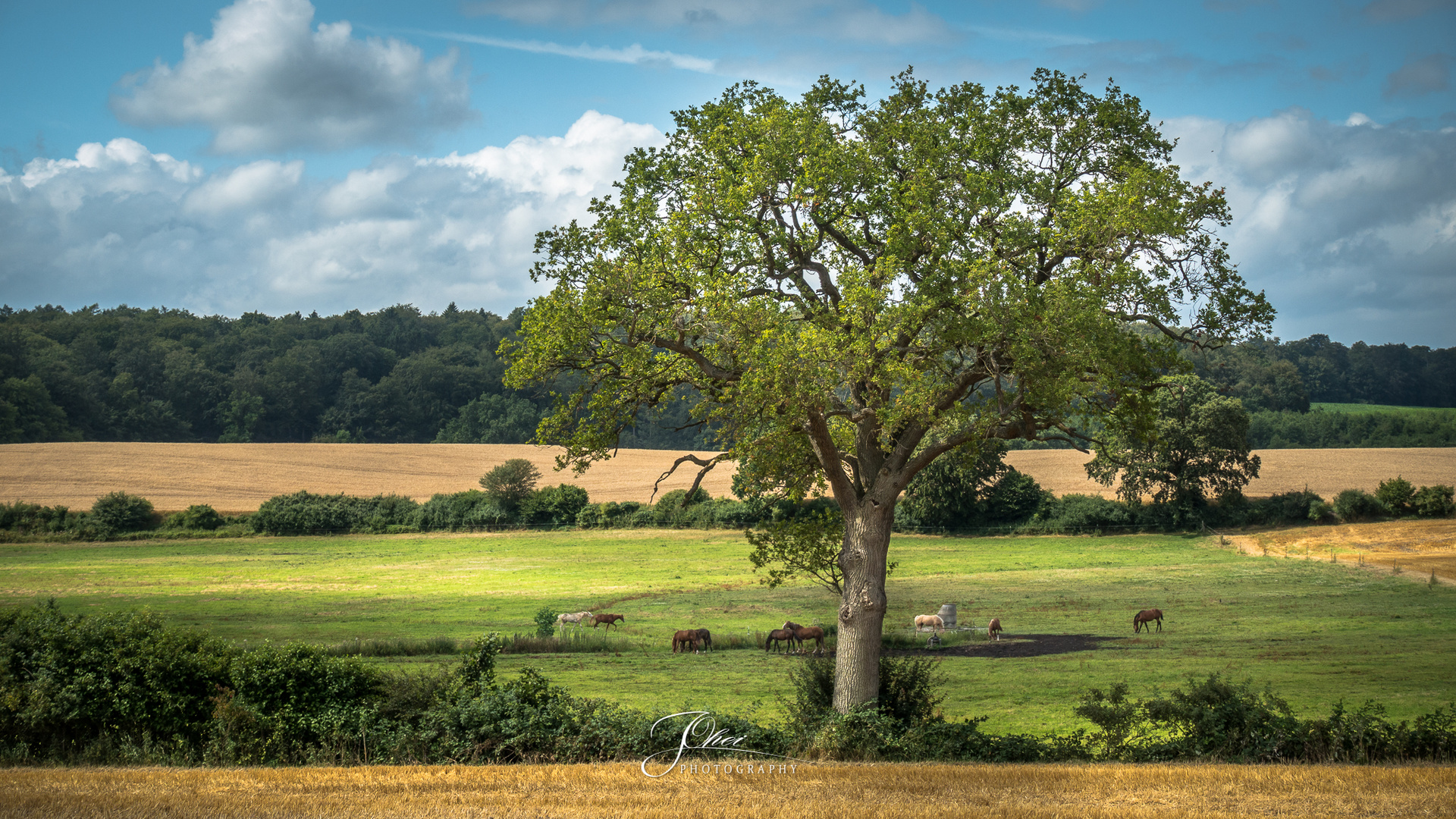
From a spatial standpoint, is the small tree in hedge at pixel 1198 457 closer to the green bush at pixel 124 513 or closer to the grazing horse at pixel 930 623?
the grazing horse at pixel 930 623

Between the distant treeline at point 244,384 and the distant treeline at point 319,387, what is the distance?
0.17 metres

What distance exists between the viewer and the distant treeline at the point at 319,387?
300ft

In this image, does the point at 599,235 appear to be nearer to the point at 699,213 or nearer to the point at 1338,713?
the point at 699,213

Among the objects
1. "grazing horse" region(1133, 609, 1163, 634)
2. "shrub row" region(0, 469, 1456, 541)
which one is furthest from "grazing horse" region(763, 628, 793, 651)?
"shrub row" region(0, 469, 1456, 541)

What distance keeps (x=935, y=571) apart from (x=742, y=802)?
1831 inches

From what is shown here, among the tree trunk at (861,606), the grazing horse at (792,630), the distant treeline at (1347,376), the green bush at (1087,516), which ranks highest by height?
the distant treeline at (1347,376)

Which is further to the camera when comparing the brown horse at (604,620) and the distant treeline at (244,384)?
the distant treeline at (244,384)

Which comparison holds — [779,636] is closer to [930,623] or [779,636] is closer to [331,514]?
[930,623]

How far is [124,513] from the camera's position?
6569 cm

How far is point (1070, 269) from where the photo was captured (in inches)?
594

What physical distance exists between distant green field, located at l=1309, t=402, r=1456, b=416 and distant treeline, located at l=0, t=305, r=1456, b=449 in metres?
1.33

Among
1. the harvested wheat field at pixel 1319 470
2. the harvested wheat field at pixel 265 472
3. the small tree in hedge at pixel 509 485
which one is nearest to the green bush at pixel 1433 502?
the harvested wheat field at pixel 1319 470

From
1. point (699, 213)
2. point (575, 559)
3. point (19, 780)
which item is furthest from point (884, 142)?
point (575, 559)
